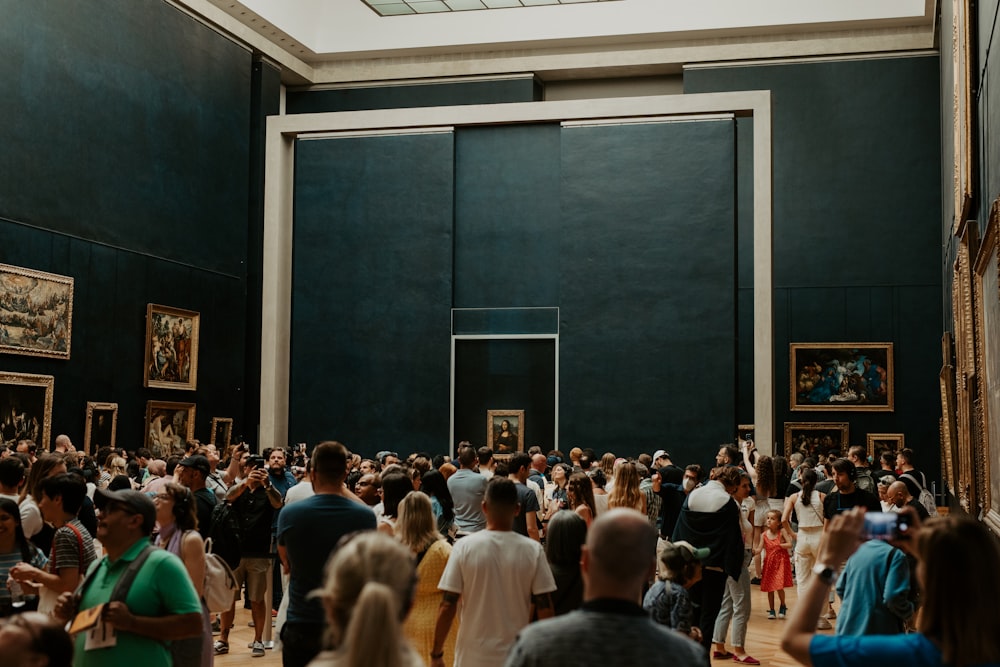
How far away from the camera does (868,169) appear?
28391mm

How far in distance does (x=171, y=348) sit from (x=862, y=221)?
16.5 m

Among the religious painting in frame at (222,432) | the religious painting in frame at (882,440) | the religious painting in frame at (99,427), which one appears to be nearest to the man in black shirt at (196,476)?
the religious painting in frame at (99,427)

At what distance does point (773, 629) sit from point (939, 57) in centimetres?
1957

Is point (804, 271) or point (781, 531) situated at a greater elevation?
Answer: point (804, 271)

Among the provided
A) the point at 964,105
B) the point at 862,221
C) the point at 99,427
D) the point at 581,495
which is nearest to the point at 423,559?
the point at 581,495

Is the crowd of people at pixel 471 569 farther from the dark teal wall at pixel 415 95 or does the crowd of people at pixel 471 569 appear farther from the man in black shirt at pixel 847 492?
the dark teal wall at pixel 415 95

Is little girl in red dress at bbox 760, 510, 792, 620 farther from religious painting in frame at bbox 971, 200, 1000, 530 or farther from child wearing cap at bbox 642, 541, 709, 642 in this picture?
child wearing cap at bbox 642, 541, 709, 642

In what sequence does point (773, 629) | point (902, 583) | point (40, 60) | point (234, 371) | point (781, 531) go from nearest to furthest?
1. point (902, 583)
2. point (773, 629)
3. point (781, 531)
4. point (40, 60)
5. point (234, 371)

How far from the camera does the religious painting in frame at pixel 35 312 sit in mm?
21031

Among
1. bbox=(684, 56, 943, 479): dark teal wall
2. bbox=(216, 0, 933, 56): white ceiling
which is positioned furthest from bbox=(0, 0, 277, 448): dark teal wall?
bbox=(684, 56, 943, 479): dark teal wall

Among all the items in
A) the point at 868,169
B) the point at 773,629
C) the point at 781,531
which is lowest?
the point at 773,629

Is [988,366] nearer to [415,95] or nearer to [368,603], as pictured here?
[368,603]

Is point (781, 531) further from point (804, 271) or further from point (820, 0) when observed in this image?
point (820, 0)

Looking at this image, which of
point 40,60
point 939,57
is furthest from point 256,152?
point 939,57
